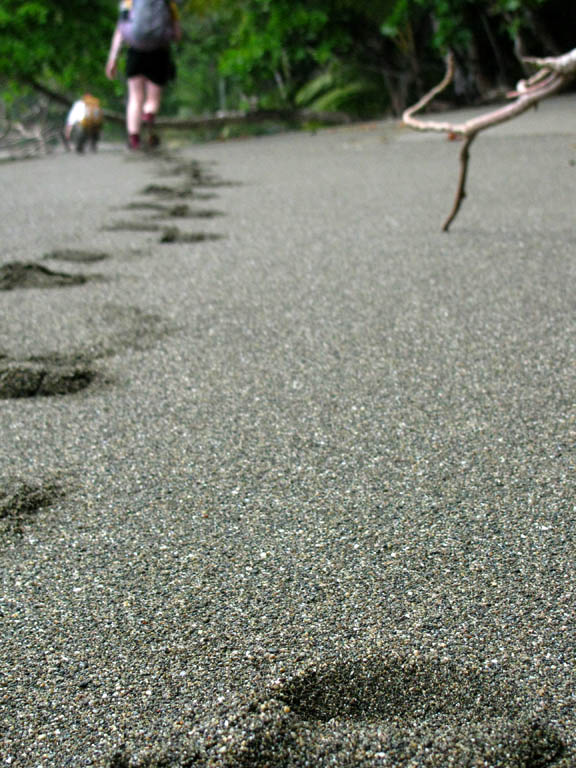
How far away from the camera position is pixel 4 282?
2.99m

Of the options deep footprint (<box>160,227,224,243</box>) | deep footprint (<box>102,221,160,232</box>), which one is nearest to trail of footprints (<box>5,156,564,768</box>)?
deep footprint (<box>160,227,224,243</box>)

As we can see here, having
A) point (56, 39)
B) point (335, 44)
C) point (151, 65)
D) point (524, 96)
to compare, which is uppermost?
point (56, 39)

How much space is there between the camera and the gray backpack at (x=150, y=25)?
6.87m

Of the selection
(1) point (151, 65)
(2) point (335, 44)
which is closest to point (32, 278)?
(1) point (151, 65)

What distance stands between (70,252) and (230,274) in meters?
0.82

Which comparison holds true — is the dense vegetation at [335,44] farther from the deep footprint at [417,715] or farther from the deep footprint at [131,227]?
the deep footprint at [417,715]

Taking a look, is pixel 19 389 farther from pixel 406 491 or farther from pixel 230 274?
pixel 230 274

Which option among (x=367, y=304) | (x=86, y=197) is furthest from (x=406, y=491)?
(x=86, y=197)

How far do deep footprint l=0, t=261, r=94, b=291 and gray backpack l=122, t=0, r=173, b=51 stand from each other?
4.24 metres

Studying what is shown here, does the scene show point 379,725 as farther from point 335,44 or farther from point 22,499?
point 335,44

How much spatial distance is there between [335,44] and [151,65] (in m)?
4.35

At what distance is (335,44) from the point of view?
10844 millimetres

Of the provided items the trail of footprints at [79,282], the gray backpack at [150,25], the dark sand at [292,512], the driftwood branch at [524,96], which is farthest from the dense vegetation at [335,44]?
the dark sand at [292,512]

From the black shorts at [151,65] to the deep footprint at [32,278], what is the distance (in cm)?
433
